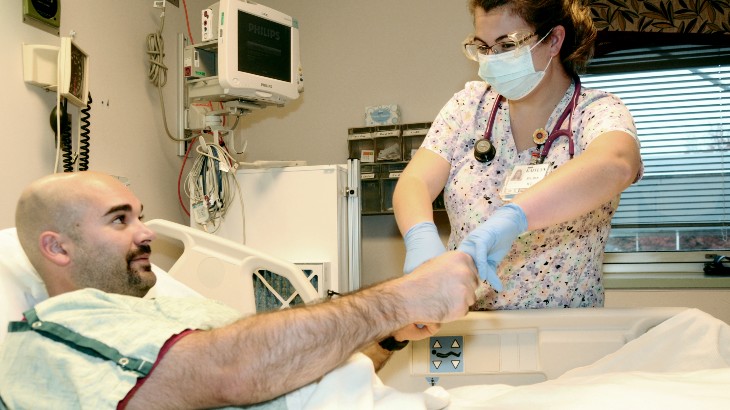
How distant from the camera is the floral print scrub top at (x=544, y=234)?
5.50 feet

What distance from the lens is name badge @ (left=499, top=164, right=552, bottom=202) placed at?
5.24 ft

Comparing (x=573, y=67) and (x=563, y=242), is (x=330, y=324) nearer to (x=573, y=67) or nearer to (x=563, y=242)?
(x=563, y=242)

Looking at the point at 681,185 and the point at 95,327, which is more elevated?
the point at 681,185

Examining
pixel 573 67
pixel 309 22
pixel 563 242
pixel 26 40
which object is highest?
pixel 309 22

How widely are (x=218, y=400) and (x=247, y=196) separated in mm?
1887

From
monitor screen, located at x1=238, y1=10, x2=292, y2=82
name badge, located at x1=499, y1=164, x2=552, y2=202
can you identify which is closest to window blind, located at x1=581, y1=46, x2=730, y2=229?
monitor screen, located at x1=238, y1=10, x2=292, y2=82

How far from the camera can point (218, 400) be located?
109 centimetres

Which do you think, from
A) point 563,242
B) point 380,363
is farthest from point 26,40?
point 563,242

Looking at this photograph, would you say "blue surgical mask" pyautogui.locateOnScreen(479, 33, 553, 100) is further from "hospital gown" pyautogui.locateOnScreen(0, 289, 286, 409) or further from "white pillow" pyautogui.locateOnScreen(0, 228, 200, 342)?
"white pillow" pyautogui.locateOnScreen(0, 228, 200, 342)

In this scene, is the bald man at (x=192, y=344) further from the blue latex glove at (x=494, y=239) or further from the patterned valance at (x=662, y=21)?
the patterned valance at (x=662, y=21)

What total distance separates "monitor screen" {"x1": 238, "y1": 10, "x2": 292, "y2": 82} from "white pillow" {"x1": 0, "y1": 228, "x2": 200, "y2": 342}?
133 cm

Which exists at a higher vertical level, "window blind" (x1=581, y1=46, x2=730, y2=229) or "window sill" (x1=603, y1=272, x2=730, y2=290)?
"window blind" (x1=581, y1=46, x2=730, y2=229)

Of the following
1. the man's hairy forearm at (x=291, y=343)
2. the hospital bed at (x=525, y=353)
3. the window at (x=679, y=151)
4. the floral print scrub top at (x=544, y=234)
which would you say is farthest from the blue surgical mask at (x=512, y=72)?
the window at (x=679, y=151)

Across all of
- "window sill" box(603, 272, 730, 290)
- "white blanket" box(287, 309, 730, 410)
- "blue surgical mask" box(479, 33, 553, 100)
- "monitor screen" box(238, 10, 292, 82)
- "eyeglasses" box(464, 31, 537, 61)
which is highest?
"monitor screen" box(238, 10, 292, 82)
